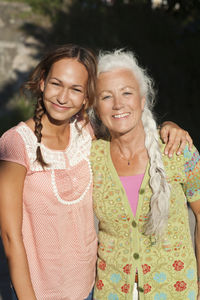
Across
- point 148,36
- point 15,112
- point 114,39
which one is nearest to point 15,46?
point 15,112

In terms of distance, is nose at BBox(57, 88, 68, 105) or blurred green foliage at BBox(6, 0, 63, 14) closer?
nose at BBox(57, 88, 68, 105)

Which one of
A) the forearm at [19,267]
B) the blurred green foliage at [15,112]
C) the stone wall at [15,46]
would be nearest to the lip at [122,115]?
the forearm at [19,267]

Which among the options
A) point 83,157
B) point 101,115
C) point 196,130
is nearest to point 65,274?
point 83,157

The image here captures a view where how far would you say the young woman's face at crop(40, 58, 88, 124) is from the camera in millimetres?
2168

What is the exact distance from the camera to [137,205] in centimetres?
221

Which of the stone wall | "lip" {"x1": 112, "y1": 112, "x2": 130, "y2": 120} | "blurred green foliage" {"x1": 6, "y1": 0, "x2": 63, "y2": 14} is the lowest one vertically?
"lip" {"x1": 112, "y1": 112, "x2": 130, "y2": 120}

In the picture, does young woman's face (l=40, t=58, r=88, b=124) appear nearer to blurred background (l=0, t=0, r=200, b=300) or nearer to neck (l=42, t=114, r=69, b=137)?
neck (l=42, t=114, r=69, b=137)

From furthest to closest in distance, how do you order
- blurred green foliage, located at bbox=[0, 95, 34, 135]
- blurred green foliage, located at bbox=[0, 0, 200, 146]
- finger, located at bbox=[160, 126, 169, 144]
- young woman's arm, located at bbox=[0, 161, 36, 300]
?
blurred green foliage, located at bbox=[0, 0, 200, 146] → blurred green foliage, located at bbox=[0, 95, 34, 135] → finger, located at bbox=[160, 126, 169, 144] → young woman's arm, located at bbox=[0, 161, 36, 300]

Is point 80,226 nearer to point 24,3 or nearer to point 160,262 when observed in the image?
point 160,262

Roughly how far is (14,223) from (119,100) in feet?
3.05

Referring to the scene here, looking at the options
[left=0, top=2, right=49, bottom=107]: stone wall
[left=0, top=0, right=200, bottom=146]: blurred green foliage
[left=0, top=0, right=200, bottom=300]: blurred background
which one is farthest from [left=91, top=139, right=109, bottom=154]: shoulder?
[left=0, top=0, right=200, bottom=146]: blurred green foliage

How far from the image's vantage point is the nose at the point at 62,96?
2154 mm

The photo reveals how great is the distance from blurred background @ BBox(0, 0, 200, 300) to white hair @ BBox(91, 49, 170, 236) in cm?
685

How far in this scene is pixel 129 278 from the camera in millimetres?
2170
